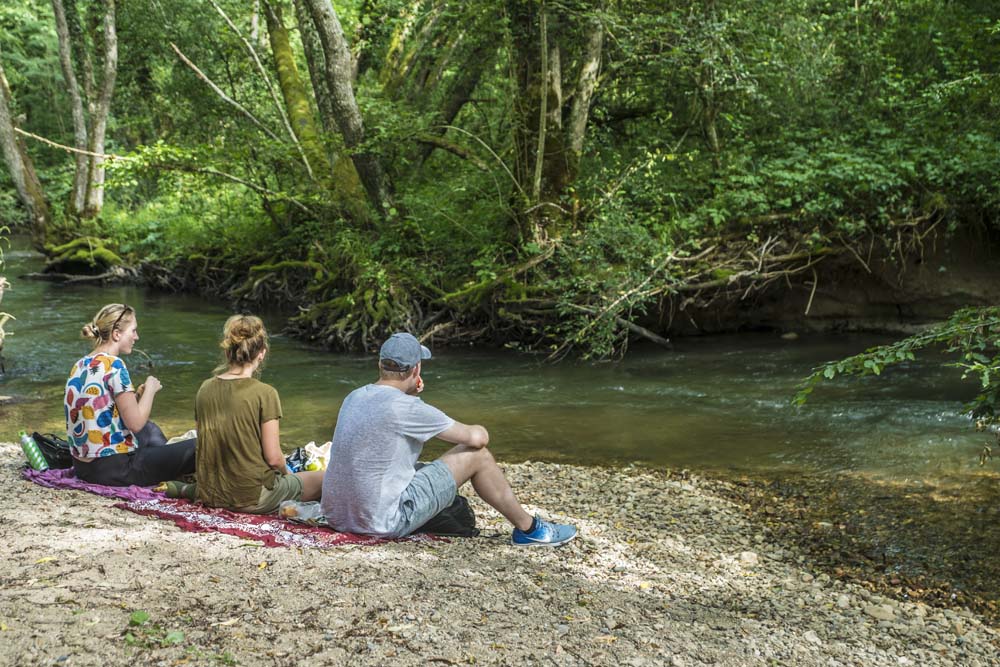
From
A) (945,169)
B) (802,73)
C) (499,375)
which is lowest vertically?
(499,375)

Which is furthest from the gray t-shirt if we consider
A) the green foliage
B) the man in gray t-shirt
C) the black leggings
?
the green foliage

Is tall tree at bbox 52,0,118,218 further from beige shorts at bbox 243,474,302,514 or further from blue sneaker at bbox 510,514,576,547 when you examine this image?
blue sneaker at bbox 510,514,576,547

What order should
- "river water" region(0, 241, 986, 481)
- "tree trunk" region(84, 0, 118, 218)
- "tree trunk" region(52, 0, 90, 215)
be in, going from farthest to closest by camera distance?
1. "tree trunk" region(52, 0, 90, 215)
2. "tree trunk" region(84, 0, 118, 218)
3. "river water" region(0, 241, 986, 481)

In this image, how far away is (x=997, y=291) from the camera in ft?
45.2

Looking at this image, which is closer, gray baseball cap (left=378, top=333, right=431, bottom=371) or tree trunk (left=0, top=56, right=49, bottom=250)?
gray baseball cap (left=378, top=333, right=431, bottom=371)

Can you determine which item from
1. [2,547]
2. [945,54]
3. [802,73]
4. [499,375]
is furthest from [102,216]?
[2,547]

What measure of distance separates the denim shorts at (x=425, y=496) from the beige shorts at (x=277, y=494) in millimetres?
826

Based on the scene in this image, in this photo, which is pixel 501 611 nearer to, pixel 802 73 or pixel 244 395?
pixel 244 395

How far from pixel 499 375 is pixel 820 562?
22.5 feet

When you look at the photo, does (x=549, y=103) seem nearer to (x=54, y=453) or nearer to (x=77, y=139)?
(x=54, y=453)

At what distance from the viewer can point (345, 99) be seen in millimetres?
14844

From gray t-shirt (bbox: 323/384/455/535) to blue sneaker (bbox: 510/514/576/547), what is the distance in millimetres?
830

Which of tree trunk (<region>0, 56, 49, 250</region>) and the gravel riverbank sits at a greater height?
tree trunk (<region>0, 56, 49, 250</region>)

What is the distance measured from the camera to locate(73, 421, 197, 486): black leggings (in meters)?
6.01
